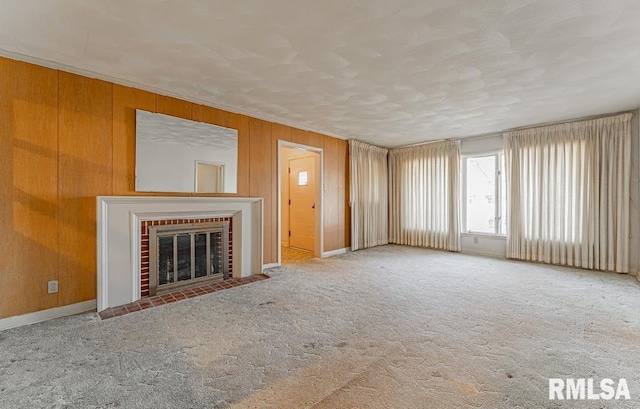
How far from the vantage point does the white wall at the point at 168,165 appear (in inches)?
130

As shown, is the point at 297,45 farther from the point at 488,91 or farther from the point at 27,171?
the point at 27,171

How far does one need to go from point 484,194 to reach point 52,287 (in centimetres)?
682

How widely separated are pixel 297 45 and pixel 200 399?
105 inches

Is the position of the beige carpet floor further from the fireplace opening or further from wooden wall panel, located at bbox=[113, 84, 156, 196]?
wooden wall panel, located at bbox=[113, 84, 156, 196]

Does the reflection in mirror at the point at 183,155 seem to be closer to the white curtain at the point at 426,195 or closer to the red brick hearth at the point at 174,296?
the red brick hearth at the point at 174,296

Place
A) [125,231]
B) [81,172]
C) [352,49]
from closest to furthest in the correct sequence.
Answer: [352,49], [81,172], [125,231]

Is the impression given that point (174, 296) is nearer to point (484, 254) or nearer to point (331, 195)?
point (331, 195)

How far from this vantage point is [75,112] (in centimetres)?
287

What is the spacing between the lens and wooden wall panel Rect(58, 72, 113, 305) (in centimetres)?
280

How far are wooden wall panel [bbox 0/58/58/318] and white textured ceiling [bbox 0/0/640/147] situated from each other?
0.30 meters

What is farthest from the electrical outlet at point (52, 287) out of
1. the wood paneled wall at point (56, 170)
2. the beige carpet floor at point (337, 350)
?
the beige carpet floor at point (337, 350)

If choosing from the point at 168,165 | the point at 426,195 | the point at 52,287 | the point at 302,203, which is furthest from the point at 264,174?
the point at 426,195

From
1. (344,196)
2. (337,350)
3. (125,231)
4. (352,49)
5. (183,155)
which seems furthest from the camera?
(344,196)

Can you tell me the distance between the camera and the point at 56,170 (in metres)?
2.76
